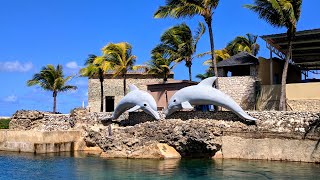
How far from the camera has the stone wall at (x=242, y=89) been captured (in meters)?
29.0

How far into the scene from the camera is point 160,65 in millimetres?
36844

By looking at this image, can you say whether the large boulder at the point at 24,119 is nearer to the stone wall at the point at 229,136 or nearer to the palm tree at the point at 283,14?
the stone wall at the point at 229,136

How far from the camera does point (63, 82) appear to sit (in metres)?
43.4

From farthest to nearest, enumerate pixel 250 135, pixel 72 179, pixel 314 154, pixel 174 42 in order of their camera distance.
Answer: pixel 174 42 → pixel 250 135 → pixel 314 154 → pixel 72 179

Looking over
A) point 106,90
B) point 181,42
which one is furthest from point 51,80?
point 181,42

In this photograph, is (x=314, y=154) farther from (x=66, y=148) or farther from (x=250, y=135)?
(x=66, y=148)

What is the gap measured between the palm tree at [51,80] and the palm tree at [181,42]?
41.0ft

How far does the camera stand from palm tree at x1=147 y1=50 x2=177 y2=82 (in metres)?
36.8

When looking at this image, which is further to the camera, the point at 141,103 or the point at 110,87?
the point at 110,87

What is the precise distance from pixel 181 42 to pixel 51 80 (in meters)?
14.9

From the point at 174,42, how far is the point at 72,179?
21.3 m

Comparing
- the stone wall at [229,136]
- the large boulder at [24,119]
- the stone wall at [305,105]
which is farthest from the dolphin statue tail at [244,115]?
the large boulder at [24,119]

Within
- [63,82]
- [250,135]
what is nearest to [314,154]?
[250,135]

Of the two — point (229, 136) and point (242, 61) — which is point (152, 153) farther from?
point (242, 61)
